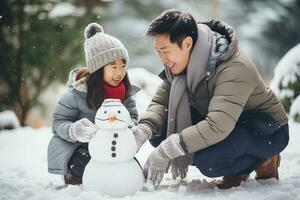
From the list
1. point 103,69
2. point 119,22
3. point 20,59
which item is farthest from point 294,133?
point 119,22

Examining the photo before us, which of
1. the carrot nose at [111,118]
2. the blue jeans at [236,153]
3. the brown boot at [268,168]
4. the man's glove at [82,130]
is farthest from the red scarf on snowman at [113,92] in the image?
the brown boot at [268,168]

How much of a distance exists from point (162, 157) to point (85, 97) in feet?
1.73

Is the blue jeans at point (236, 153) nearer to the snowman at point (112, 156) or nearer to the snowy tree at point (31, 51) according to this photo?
the snowman at point (112, 156)

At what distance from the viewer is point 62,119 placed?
7.81 feet

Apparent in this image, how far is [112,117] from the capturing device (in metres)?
2.06

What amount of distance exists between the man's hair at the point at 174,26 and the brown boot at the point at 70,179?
0.80 meters

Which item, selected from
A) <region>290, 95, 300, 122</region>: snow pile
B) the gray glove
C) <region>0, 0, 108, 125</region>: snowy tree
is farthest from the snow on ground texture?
<region>0, 0, 108, 125</region>: snowy tree

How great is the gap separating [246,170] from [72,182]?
0.87 m

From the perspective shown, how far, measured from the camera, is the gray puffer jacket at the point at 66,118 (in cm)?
238

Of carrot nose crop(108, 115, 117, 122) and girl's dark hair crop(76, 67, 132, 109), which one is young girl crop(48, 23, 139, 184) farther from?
carrot nose crop(108, 115, 117, 122)

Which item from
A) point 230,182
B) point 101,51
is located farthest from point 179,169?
point 101,51

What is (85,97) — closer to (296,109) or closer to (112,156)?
(112,156)

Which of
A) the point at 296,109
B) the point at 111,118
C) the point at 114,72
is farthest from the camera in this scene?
the point at 296,109

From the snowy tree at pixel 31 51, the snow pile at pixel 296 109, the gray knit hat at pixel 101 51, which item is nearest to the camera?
the gray knit hat at pixel 101 51
